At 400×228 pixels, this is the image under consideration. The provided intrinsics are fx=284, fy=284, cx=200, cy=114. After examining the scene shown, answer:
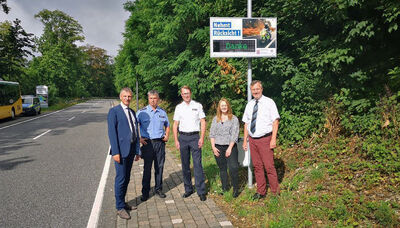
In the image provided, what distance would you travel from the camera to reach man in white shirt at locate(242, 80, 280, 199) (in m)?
4.56

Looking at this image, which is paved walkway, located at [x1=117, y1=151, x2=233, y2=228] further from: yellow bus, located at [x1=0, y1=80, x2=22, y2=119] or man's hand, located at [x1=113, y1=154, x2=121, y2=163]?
yellow bus, located at [x1=0, y1=80, x2=22, y2=119]

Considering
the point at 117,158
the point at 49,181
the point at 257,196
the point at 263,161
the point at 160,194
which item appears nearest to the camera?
the point at 117,158

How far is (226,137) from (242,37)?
176cm

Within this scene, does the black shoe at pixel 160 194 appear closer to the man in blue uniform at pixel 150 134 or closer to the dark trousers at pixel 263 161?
the man in blue uniform at pixel 150 134

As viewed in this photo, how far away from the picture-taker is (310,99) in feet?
22.8

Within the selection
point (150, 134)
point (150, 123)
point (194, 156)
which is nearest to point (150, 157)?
point (150, 134)

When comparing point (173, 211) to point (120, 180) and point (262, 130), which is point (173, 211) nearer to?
point (120, 180)

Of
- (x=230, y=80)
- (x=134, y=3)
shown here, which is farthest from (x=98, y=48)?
(x=230, y=80)

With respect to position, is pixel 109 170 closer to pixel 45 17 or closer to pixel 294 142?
pixel 294 142

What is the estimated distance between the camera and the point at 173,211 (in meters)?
4.44

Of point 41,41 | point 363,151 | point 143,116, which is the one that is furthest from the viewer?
point 41,41

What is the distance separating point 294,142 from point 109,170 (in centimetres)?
466

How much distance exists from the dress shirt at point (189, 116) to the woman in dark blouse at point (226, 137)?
320 millimetres

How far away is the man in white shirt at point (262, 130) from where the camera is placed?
4562 mm
